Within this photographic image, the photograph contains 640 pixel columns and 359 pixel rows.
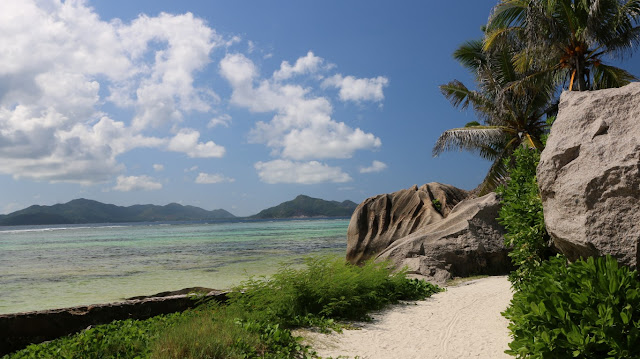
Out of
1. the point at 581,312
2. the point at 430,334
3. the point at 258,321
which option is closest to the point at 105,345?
the point at 258,321

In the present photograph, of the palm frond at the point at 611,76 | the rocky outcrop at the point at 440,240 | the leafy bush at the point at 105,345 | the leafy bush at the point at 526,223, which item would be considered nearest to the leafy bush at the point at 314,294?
the leafy bush at the point at 105,345

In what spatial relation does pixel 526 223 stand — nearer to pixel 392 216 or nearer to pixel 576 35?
pixel 392 216

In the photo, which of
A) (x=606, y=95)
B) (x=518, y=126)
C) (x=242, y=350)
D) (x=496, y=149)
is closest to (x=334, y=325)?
(x=242, y=350)

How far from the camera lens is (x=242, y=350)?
224 inches

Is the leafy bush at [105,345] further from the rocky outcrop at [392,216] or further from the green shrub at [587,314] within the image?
the rocky outcrop at [392,216]

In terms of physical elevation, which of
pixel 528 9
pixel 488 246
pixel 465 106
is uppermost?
pixel 528 9

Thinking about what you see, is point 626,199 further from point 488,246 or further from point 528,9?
point 528,9

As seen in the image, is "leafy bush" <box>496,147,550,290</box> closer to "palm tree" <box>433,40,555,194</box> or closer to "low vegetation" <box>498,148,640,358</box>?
"low vegetation" <box>498,148,640,358</box>

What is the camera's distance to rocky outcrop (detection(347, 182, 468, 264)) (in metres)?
17.1

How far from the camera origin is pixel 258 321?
7.23 m

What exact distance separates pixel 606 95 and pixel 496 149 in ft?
84.4

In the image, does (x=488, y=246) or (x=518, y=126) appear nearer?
(x=488, y=246)

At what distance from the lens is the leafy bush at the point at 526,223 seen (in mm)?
6207

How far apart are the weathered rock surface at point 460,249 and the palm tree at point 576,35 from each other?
34.9 ft
